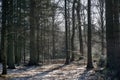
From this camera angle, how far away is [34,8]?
2416 centimetres

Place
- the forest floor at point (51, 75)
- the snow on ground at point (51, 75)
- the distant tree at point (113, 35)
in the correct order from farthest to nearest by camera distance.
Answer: the snow on ground at point (51, 75), the forest floor at point (51, 75), the distant tree at point (113, 35)

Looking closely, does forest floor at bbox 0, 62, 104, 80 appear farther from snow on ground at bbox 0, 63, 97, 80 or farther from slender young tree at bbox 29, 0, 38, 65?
slender young tree at bbox 29, 0, 38, 65

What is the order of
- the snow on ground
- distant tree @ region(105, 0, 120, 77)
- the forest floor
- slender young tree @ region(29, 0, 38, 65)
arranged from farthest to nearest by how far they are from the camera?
slender young tree @ region(29, 0, 38, 65), the snow on ground, the forest floor, distant tree @ region(105, 0, 120, 77)

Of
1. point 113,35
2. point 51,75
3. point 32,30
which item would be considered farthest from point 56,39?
point 113,35

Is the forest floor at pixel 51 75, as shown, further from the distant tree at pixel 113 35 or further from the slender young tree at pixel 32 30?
the slender young tree at pixel 32 30

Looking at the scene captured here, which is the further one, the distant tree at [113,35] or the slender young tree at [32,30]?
the slender young tree at [32,30]

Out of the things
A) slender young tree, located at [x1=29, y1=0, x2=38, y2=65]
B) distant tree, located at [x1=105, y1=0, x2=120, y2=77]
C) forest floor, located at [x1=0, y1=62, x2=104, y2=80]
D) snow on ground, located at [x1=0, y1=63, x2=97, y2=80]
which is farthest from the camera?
slender young tree, located at [x1=29, y1=0, x2=38, y2=65]

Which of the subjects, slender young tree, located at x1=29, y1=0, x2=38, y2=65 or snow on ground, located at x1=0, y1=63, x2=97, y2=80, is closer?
snow on ground, located at x1=0, y1=63, x2=97, y2=80

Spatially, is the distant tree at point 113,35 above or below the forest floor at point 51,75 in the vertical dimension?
above

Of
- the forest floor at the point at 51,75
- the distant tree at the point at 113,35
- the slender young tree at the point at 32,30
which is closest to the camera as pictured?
the distant tree at the point at 113,35

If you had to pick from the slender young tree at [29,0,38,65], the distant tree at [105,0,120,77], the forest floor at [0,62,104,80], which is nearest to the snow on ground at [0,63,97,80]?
the forest floor at [0,62,104,80]

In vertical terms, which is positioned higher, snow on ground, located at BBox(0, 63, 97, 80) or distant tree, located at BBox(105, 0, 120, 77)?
distant tree, located at BBox(105, 0, 120, 77)

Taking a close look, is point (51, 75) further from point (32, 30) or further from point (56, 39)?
point (56, 39)

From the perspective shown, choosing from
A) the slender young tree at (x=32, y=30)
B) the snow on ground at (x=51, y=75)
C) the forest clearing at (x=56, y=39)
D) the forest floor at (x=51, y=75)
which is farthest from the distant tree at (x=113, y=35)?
the slender young tree at (x=32, y=30)
